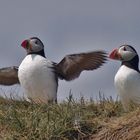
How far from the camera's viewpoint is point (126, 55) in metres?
7.88

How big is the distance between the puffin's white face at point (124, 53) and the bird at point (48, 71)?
64 centimetres

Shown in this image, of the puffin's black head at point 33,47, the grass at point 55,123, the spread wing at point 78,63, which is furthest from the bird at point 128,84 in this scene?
the puffin's black head at point 33,47

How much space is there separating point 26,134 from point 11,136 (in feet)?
0.55

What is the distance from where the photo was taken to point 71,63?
8.70 metres

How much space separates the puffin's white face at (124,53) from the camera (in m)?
7.87

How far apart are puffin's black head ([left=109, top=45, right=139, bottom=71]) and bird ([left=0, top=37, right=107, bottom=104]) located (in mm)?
644

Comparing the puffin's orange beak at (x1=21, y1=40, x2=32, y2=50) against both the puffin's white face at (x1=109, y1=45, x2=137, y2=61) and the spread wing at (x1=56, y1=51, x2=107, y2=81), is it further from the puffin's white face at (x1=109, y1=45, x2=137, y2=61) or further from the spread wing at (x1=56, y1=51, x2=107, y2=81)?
the puffin's white face at (x1=109, y1=45, x2=137, y2=61)

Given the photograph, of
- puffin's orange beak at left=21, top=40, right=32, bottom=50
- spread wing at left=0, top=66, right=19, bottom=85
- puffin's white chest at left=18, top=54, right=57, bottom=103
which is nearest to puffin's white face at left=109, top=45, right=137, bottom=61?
puffin's white chest at left=18, top=54, right=57, bottom=103

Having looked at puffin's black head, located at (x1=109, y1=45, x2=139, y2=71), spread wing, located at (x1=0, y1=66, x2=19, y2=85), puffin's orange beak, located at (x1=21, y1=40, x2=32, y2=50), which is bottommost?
spread wing, located at (x1=0, y1=66, x2=19, y2=85)

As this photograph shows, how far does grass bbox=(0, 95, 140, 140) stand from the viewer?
20.2 ft

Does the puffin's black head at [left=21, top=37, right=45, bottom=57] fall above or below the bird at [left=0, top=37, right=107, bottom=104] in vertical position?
above

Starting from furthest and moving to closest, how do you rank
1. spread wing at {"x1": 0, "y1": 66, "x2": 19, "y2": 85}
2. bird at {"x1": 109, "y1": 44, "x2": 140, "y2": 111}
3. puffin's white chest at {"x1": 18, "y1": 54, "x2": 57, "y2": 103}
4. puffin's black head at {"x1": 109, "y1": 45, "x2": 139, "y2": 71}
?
spread wing at {"x1": 0, "y1": 66, "x2": 19, "y2": 85} → puffin's white chest at {"x1": 18, "y1": 54, "x2": 57, "y2": 103} → puffin's black head at {"x1": 109, "y1": 45, "x2": 139, "y2": 71} → bird at {"x1": 109, "y1": 44, "x2": 140, "y2": 111}

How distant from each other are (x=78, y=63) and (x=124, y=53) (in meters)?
1.05

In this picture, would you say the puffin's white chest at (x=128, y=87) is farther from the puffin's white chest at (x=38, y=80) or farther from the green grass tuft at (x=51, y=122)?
the puffin's white chest at (x=38, y=80)
